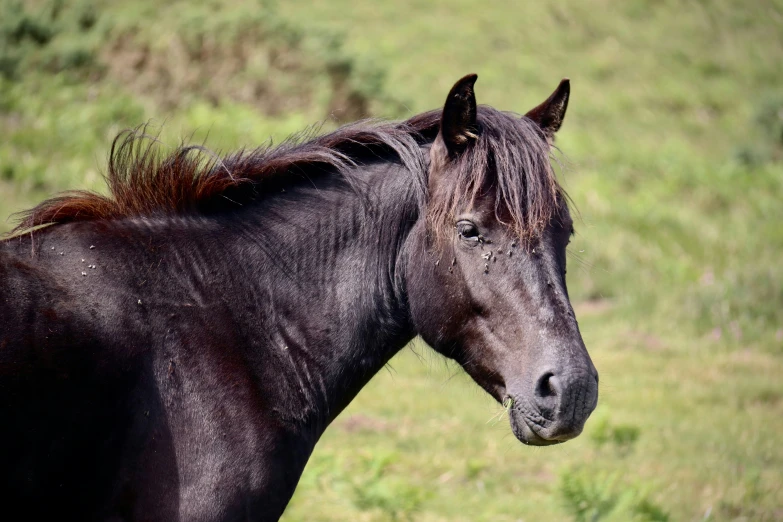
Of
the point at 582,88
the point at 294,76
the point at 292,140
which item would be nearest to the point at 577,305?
the point at 294,76

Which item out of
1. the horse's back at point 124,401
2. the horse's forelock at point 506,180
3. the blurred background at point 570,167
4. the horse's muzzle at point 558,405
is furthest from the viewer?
the blurred background at point 570,167

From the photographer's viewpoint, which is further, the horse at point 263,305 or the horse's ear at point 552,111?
the horse's ear at point 552,111

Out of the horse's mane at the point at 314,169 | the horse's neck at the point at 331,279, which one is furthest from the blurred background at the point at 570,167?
the horse's neck at the point at 331,279

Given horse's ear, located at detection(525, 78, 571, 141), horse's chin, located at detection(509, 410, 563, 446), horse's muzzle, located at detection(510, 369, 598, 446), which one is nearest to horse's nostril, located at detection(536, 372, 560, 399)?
horse's muzzle, located at detection(510, 369, 598, 446)

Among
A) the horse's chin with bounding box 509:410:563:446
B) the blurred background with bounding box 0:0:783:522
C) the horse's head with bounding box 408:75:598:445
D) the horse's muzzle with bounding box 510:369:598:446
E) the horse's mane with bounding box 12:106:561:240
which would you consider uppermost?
the horse's mane with bounding box 12:106:561:240

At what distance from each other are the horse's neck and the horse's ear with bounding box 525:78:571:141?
0.67 m

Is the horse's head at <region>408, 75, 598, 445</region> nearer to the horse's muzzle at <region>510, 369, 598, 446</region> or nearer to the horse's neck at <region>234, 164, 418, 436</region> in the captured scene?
the horse's muzzle at <region>510, 369, 598, 446</region>

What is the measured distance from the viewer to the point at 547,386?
2.80 meters

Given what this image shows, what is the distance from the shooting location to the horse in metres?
2.58

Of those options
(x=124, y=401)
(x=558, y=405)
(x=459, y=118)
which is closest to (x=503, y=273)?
(x=558, y=405)

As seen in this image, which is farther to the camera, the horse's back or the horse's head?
the horse's head

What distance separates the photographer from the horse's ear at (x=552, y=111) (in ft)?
11.0

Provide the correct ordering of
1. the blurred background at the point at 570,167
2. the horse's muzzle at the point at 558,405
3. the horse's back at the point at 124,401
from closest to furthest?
1. the horse's back at the point at 124,401
2. the horse's muzzle at the point at 558,405
3. the blurred background at the point at 570,167

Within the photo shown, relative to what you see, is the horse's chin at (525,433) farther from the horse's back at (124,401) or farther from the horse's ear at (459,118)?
Result: the horse's ear at (459,118)
